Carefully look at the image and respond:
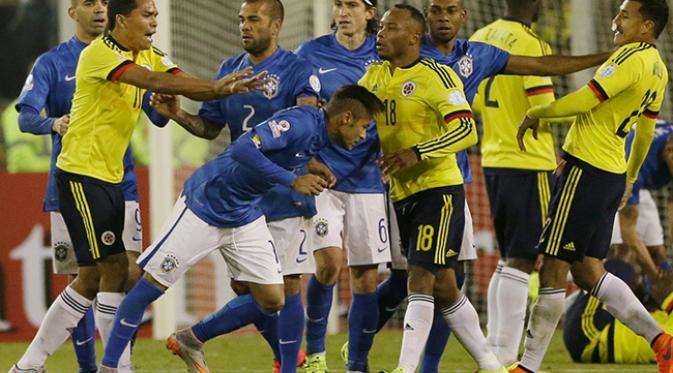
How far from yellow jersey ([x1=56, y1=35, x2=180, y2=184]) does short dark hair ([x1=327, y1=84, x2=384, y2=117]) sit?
959 mm

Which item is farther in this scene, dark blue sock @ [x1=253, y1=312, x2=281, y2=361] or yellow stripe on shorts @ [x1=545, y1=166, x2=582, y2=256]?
dark blue sock @ [x1=253, y1=312, x2=281, y2=361]

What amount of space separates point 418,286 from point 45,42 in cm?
1077

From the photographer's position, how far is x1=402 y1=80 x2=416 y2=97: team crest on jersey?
693 cm

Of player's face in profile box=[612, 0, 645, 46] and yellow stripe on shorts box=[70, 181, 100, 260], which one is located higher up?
player's face in profile box=[612, 0, 645, 46]

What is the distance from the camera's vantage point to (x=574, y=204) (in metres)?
7.20

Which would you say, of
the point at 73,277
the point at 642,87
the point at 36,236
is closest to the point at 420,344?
the point at 642,87

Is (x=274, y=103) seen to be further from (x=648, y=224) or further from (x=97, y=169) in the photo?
(x=648, y=224)

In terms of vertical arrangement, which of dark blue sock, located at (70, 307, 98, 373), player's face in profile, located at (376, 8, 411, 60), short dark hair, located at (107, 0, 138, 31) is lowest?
dark blue sock, located at (70, 307, 98, 373)

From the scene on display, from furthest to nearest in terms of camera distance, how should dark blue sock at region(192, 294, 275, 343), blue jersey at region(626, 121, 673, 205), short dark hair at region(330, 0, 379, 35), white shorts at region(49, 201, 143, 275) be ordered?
1. blue jersey at region(626, 121, 673, 205)
2. short dark hair at region(330, 0, 379, 35)
3. white shorts at region(49, 201, 143, 275)
4. dark blue sock at region(192, 294, 275, 343)

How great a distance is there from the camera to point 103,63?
6922 millimetres

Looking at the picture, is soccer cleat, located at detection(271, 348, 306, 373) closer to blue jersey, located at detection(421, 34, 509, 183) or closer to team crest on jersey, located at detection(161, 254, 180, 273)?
team crest on jersey, located at detection(161, 254, 180, 273)

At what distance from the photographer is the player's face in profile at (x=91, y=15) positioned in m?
7.83

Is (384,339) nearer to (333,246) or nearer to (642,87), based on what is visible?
(333,246)

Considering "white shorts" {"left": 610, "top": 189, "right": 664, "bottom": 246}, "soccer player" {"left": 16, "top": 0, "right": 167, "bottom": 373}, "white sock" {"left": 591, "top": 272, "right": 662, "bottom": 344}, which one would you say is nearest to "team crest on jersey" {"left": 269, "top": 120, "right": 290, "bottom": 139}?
"soccer player" {"left": 16, "top": 0, "right": 167, "bottom": 373}
